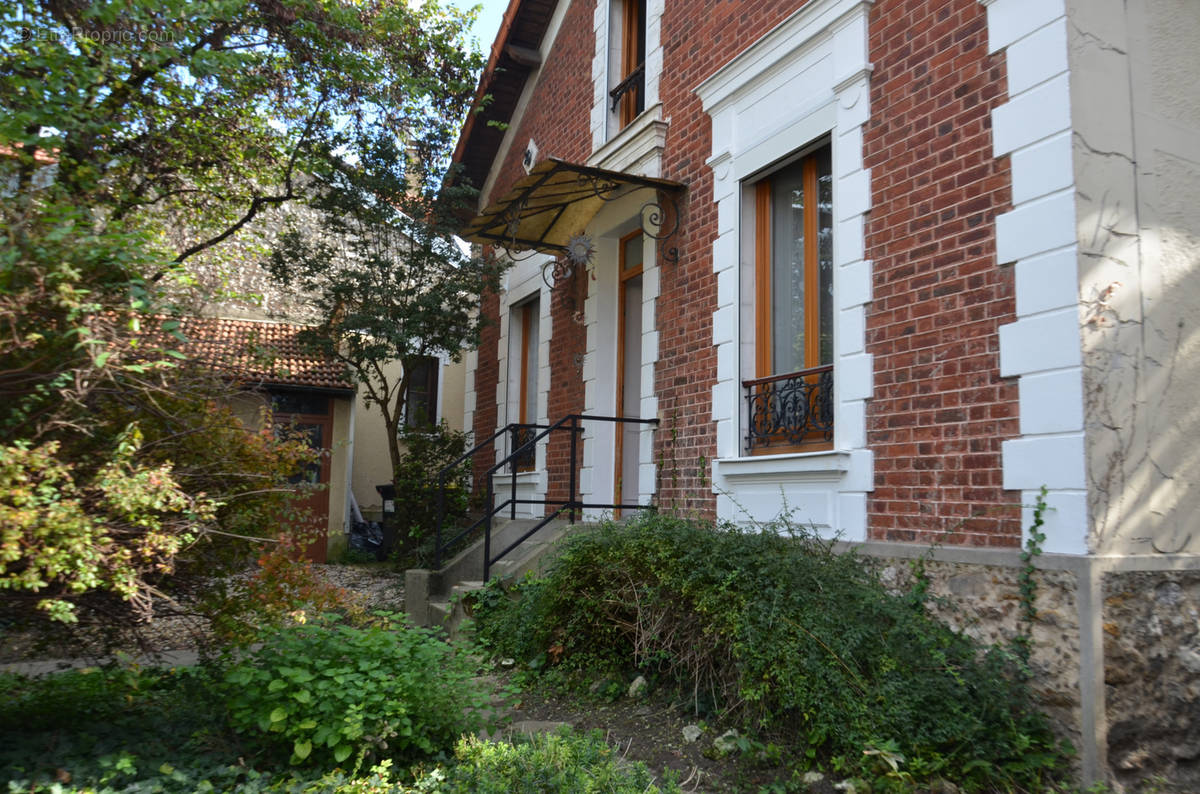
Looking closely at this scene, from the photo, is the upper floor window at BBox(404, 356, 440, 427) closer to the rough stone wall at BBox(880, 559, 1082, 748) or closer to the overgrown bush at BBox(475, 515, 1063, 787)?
the overgrown bush at BBox(475, 515, 1063, 787)

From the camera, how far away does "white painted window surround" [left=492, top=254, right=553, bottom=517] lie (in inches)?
389

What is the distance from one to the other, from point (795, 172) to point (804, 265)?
2.38ft

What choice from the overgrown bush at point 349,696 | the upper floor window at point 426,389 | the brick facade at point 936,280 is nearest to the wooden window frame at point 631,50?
the brick facade at point 936,280

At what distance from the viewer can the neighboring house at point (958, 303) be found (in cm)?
399

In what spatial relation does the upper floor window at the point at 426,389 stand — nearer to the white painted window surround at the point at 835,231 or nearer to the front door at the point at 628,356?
the front door at the point at 628,356

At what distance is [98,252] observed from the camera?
3.57m

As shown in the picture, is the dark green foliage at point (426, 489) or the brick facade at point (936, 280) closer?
the brick facade at point (936, 280)

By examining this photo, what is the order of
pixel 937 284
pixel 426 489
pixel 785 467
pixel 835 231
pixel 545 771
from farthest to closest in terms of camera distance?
pixel 426 489 < pixel 785 467 < pixel 835 231 < pixel 937 284 < pixel 545 771

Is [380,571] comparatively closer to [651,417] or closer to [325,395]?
[325,395]

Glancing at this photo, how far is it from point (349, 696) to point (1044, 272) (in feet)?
12.5

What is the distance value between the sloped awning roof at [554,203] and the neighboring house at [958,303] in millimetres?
89

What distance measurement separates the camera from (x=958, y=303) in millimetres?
4629

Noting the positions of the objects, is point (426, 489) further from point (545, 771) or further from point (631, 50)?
point (545, 771)

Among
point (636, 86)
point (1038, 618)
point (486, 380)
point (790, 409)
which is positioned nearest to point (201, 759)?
point (1038, 618)
